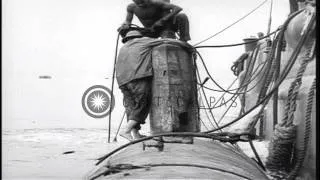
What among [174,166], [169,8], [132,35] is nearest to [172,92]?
[132,35]

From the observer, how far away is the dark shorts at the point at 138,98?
17.3ft

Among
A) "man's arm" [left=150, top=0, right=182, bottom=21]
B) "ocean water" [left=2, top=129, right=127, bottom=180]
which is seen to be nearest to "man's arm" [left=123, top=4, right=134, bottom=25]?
"man's arm" [left=150, top=0, right=182, bottom=21]

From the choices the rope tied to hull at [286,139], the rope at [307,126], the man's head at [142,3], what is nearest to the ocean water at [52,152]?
the man's head at [142,3]

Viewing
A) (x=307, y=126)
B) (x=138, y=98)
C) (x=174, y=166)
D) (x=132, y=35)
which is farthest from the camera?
(x=132, y=35)

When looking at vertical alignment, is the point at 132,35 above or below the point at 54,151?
above

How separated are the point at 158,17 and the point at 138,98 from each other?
1519mm

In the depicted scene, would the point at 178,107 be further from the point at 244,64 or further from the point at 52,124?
the point at 52,124

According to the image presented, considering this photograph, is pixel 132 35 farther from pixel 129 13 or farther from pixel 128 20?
pixel 129 13

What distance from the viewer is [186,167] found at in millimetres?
2975

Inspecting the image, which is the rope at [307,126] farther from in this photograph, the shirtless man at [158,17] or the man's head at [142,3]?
the man's head at [142,3]

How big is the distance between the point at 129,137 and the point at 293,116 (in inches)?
69.8

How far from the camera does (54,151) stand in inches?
515

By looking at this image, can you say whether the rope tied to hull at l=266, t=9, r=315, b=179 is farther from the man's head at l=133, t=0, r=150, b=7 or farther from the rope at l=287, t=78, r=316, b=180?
the man's head at l=133, t=0, r=150, b=7

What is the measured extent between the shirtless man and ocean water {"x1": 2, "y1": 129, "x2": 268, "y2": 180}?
186cm
